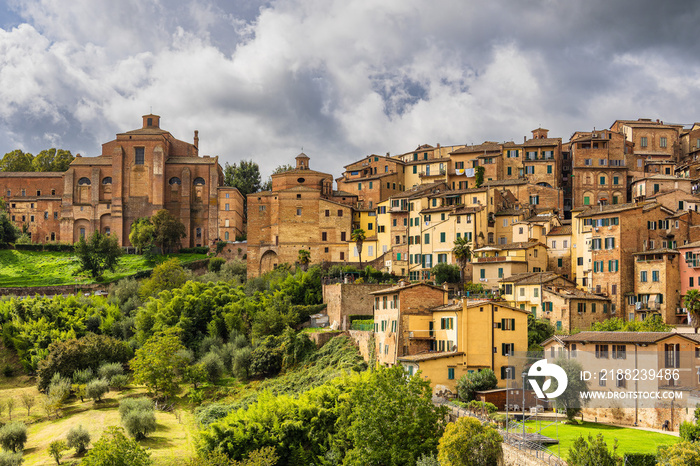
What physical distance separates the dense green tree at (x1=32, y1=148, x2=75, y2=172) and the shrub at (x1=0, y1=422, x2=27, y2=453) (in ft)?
225

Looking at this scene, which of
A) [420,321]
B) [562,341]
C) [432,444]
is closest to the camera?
[432,444]

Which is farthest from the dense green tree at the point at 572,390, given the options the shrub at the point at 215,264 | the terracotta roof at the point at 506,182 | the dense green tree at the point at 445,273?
the shrub at the point at 215,264

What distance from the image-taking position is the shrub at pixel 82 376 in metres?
52.7

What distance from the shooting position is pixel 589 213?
54.4m

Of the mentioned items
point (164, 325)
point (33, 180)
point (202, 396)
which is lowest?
point (202, 396)

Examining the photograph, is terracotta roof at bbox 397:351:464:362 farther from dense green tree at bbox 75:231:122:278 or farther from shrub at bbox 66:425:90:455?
dense green tree at bbox 75:231:122:278

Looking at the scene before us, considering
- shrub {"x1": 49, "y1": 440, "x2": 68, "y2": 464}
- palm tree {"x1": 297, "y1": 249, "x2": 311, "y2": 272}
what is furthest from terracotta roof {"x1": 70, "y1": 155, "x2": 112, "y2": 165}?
shrub {"x1": 49, "y1": 440, "x2": 68, "y2": 464}

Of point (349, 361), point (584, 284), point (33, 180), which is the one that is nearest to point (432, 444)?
point (349, 361)

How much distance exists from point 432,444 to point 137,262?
183 ft

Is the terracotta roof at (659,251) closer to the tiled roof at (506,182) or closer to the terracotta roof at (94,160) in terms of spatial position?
the tiled roof at (506,182)

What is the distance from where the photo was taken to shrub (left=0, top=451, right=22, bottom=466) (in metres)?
38.3

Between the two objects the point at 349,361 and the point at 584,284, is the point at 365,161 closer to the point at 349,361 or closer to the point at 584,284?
the point at 584,284

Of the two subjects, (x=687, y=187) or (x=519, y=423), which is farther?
(x=687, y=187)

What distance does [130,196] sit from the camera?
89188 millimetres
